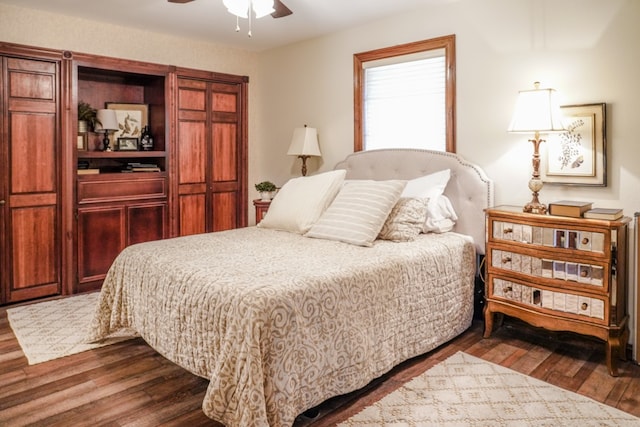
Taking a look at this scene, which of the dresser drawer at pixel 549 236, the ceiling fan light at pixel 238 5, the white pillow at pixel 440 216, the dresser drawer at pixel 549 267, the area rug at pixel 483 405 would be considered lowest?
the area rug at pixel 483 405

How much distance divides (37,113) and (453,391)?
386 centimetres

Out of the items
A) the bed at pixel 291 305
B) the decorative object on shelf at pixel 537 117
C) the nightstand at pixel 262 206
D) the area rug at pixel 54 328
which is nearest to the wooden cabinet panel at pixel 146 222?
the area rug at pixel 54 328

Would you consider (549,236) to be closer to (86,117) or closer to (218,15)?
(218,15)

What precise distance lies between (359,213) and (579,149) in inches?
58.5

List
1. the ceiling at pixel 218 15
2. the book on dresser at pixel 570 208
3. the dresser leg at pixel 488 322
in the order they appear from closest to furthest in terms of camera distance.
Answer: the book on dresser at pixel 570 208, the dresser leg at pixel 488 322, the ceiling at pixel 218 15

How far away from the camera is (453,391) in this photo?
8.16ft

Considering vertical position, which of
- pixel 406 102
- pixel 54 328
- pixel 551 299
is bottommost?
pixel 54 328

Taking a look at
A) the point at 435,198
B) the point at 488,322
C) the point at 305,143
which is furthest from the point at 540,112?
the point at 305,143

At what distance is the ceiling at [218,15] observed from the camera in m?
3.80

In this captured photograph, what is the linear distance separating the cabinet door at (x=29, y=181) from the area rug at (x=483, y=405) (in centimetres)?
323

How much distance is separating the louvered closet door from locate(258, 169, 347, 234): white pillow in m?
1.63

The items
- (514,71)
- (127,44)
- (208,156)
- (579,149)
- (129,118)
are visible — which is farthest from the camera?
(208,156)

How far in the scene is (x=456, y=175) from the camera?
142 inches

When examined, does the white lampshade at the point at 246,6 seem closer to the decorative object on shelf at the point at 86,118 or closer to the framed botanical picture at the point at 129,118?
the decorative object on shelf at the point at 86,118
